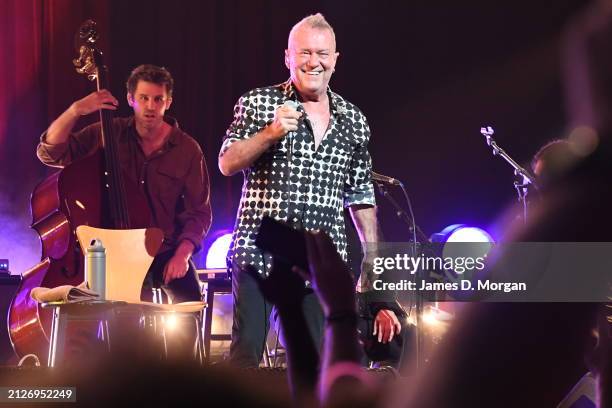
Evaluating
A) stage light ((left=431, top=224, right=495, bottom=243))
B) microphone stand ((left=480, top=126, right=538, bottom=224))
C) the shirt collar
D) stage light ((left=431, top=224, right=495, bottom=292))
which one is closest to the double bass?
the shirt collar

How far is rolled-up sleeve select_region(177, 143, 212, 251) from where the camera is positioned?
166 inches

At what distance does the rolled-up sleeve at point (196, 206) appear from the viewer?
421cm

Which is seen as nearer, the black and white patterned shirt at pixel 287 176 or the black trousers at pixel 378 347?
the black trousers at pixel 378 347

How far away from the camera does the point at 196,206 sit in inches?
171

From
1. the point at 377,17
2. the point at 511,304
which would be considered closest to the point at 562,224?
the point at 511,304

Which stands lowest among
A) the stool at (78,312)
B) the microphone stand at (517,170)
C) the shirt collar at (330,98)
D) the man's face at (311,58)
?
the stool at (78,312)

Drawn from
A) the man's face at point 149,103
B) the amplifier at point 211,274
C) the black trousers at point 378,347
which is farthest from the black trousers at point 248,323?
the man's face at point 149,103

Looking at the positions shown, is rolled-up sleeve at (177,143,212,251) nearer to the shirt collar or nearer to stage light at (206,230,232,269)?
stage light at (206,230,232,269)

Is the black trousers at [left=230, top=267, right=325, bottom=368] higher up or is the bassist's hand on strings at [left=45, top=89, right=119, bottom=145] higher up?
the bassist's hand on strings at [left=45, top=89, right=119, bottom=145]

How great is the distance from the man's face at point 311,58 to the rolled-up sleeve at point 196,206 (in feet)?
6.84

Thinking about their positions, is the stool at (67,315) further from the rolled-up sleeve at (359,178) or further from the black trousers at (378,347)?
the black trousers at (378,347)

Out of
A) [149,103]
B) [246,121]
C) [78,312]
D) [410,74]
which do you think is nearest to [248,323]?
[246,121]

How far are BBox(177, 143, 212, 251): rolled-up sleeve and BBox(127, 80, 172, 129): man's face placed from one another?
11.7 inches

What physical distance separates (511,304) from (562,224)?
0.21 feet
